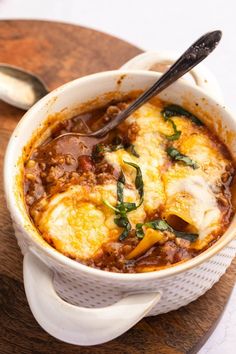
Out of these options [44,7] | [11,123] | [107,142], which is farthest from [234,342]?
[44,7]

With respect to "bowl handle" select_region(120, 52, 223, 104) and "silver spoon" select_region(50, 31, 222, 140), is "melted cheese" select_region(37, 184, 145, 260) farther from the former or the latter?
"bowl handle" select_region(120, 52, 223, 104)

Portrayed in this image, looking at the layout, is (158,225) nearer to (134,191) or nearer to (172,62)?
(134,191)

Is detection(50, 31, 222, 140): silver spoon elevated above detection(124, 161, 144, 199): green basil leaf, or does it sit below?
above

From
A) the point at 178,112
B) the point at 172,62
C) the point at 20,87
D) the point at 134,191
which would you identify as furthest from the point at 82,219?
the point at 20,87

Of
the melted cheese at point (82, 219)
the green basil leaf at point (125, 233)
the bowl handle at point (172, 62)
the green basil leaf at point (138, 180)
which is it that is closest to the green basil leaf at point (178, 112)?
the bowl handle at point (172, 62)

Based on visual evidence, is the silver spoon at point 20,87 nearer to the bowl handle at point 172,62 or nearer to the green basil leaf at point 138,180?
the bowl handle at point 172,62

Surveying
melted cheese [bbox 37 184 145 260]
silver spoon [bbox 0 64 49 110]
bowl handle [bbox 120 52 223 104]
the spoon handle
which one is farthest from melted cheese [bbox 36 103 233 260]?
silver spoon [bbox 0 64 49 110]

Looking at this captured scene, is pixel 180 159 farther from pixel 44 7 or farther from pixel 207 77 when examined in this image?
pixel 44 7
